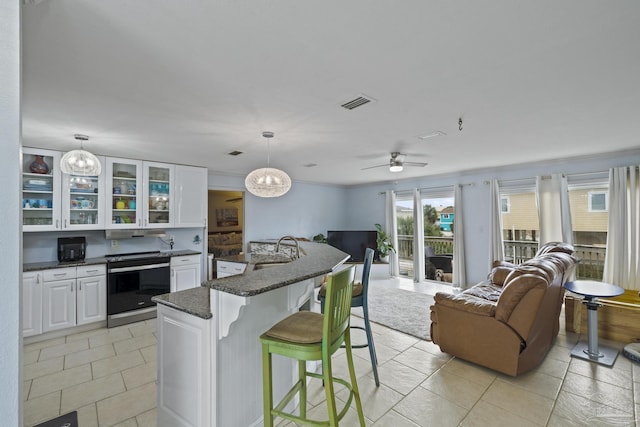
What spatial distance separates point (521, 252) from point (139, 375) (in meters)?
6.28

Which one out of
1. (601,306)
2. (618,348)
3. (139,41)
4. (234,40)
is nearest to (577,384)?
(618,348)

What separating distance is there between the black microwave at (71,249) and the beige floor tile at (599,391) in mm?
5841

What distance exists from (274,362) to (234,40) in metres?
2.08

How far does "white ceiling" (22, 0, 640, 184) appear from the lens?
4.43 ft

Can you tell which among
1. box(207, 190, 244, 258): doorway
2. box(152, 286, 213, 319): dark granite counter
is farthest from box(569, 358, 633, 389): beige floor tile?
box(207, 190, 244, 258): doorway

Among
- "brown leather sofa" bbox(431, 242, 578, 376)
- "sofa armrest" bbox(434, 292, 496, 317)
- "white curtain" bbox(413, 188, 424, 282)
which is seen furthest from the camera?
"white curtain" bbox(413, 188, 424, 282)

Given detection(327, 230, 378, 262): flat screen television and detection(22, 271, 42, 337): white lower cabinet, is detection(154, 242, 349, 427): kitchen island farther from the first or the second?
detection(327, 230, 378, 262): flat screen television

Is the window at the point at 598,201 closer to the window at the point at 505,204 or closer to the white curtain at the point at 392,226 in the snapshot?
the window at the point at 505,204

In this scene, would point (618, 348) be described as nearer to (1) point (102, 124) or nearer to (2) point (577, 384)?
(2) point (577, 384)

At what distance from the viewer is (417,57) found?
5.61 ft

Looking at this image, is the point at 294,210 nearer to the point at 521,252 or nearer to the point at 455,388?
the point at 521,252

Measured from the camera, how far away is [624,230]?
4.09 metres

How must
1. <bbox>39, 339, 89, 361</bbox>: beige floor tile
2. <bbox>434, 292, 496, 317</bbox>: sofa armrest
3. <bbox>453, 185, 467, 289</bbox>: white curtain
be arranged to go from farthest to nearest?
<bbox>453, 185, 467, 289</bbox>: white curtain → <bbox>39, 339, 89, 361</bbox>: beige floor tile → <bbox>434, 292, 496, 317</bbox>: sofa armrest

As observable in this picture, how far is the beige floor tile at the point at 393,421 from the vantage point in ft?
6.57
